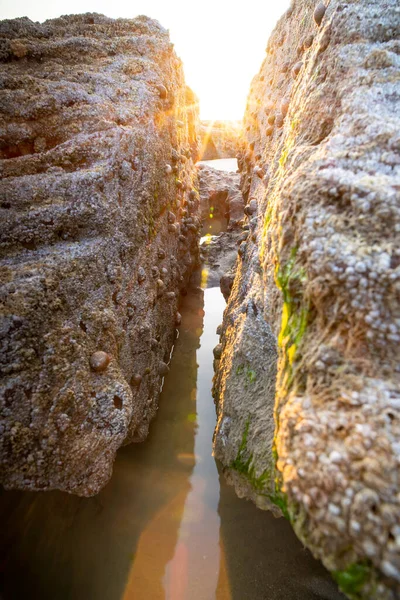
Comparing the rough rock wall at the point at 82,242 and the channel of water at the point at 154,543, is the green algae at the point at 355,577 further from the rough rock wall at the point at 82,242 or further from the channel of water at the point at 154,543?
the rough rock wall at the point at 82,242

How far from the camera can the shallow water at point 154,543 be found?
294cm

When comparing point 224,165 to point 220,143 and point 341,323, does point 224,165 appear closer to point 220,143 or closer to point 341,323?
point 220,143

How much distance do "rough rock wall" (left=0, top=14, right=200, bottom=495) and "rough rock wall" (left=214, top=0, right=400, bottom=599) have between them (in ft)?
5.14

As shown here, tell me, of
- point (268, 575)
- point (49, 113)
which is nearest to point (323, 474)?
point (268, 575)

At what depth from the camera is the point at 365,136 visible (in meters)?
2.15

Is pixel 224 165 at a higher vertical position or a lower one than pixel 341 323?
higher

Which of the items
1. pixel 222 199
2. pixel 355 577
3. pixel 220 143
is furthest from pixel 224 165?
pixel 355 577

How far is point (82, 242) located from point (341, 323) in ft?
9.36

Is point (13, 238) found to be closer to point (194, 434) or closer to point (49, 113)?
point (49, 113)

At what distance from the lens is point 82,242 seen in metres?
3.60

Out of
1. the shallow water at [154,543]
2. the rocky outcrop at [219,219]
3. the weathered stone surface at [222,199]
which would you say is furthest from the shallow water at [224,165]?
the shallow water at [154,543]

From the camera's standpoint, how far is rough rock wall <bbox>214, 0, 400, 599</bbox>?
1.37 metres

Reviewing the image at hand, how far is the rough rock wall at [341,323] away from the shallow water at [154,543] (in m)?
0.69

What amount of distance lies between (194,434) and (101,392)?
213cm
